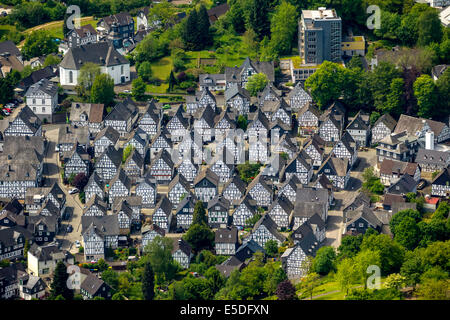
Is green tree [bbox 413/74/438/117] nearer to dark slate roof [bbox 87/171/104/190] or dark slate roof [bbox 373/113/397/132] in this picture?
dark slate roof [bbox 373/113/397/132]

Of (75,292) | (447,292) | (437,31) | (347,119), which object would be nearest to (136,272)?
(75,292)

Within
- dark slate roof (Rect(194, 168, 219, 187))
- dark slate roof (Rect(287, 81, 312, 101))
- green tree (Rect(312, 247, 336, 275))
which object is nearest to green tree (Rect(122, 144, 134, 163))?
dark slate roof (Rect(194, 168, 219, 187))

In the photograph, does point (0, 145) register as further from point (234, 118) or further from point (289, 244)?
point (289, 244)

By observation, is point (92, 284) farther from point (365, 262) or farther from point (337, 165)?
point (337, 165)

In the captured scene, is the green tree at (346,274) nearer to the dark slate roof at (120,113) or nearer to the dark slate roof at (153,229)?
the dark slate roof at (153,229)

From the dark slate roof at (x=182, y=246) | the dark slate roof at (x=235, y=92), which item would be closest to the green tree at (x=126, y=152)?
the dark slate roof at (x=235, y=92)

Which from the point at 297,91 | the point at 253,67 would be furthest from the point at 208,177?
the point at 253,67

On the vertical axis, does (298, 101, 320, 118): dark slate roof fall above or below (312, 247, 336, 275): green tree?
above
